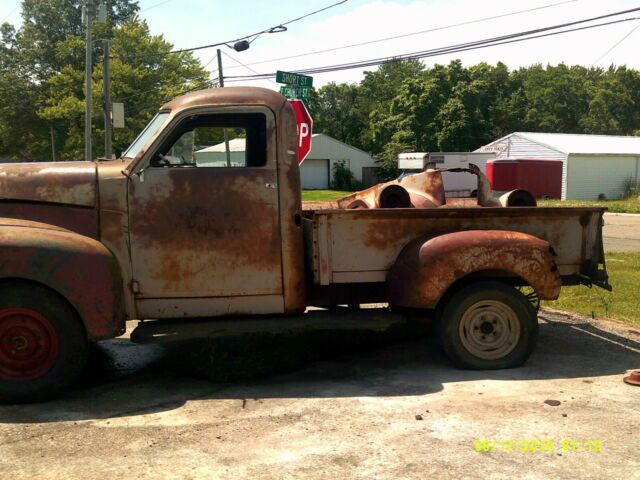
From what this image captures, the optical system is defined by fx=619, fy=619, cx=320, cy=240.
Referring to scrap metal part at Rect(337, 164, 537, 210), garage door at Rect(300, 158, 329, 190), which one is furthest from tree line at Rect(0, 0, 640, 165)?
scrap metal part at Rect(337, 164, 537, 210)

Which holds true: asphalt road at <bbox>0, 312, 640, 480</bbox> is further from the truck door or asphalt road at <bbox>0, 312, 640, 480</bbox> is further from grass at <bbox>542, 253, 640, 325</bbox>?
grass at <bbox>542, 253, 640, 325</bbox>

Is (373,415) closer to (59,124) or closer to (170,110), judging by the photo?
(170,110)

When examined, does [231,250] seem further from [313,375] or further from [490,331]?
[490,331]

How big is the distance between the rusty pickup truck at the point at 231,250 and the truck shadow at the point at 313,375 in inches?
9.5

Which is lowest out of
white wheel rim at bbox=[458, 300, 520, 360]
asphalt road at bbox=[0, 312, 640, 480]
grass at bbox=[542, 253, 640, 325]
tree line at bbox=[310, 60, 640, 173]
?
asphalt road at bbox=[0, 312, 640, 480]

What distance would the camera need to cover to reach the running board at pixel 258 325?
4800 millimetres

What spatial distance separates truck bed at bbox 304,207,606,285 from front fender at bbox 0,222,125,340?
162 cm

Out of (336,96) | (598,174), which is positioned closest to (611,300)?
(598,174)

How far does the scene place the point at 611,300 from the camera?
793 centimetres

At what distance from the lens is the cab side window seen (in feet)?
16.4

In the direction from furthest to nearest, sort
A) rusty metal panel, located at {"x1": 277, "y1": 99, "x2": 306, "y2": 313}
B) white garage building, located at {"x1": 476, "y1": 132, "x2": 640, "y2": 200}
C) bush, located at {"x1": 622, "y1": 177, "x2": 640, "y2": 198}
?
bush, located at {"x1": 622, "y1": 177, "x2": 640, "y2": 198} → white garage building, located at {"x1": 476, "y1": 132, "x2": 640, "y2": 200} → rusty metal panel, located at {"x1": 277, "y1": 99, "x2": 306, "y2": 313}

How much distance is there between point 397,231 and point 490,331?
1160 millimetres
